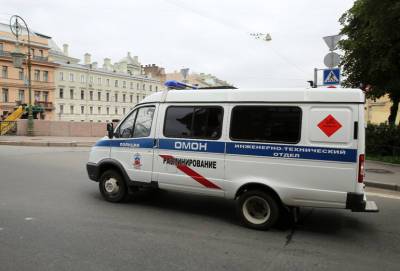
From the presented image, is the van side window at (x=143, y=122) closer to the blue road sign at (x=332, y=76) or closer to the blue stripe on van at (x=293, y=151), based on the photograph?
the blue stripe on van at (x=293, y=151)

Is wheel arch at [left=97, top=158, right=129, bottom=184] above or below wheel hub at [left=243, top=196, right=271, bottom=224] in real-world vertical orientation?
above

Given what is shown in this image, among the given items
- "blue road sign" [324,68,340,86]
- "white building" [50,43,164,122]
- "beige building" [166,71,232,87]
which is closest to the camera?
"blue road sign" [324,68,340,86]

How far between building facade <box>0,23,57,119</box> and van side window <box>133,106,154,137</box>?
61.8 meters

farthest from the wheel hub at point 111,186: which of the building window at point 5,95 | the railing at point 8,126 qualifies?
the building window at point 5,95

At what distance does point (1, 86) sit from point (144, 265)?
7257 cm

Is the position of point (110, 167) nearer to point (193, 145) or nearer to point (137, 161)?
point (137, 161)

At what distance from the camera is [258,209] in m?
5.96

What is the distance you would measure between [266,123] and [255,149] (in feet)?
1.50

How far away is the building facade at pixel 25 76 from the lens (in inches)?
2623

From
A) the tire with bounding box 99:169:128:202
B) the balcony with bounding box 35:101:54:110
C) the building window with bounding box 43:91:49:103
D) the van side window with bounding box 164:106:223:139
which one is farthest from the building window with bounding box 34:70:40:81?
the van side window with bounding box 164:106:223:139

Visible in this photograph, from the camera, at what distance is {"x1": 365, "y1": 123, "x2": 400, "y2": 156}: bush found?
15440 millimetres

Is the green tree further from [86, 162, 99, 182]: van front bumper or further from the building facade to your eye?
the building facade

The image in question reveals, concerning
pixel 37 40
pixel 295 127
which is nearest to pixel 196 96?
pixel 295 127

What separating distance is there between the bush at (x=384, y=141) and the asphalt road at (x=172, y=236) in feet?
28.1
